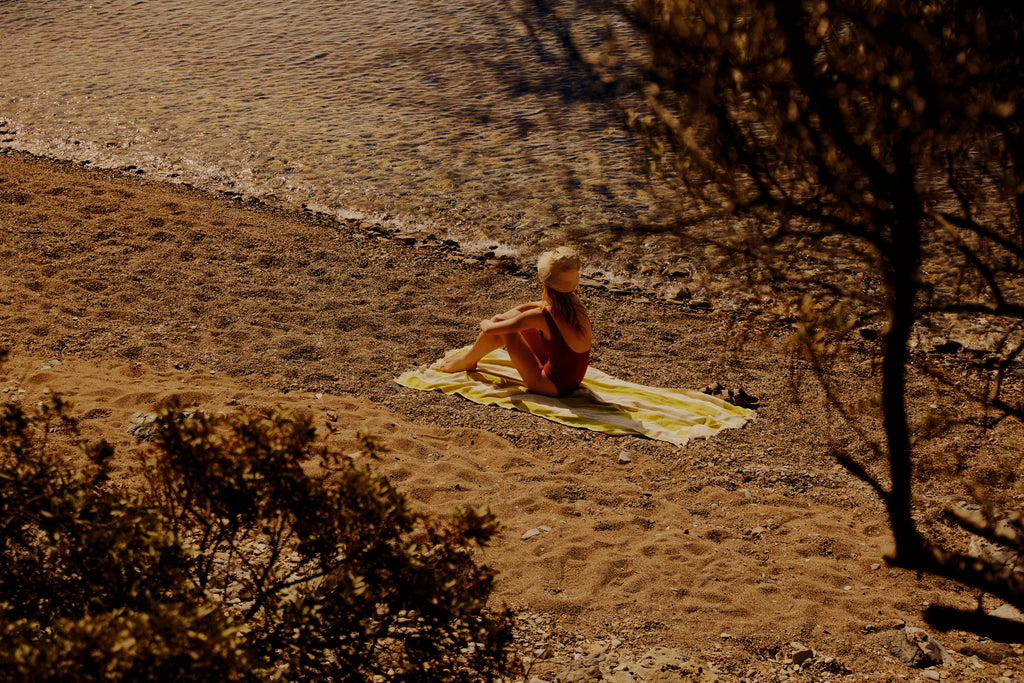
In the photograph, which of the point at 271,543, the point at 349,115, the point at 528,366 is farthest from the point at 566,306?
the point at 349,115

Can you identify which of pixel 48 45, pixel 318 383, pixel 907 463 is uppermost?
pixel 48 45

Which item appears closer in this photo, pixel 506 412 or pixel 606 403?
pixel 506 412

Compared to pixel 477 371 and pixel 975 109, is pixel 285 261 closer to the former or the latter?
pixel 477 371

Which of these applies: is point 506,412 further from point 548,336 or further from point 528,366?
point 548,336

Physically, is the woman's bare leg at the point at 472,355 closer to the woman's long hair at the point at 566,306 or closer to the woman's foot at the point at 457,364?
the woman's foot at the point at 457,364

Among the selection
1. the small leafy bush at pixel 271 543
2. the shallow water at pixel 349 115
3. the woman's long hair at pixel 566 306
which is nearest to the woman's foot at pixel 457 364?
the woman's long hair at pixel 566 306

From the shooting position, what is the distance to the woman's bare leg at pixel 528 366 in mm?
6035

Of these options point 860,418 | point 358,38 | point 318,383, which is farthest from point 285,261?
point 358,38

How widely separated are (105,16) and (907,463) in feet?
61.6

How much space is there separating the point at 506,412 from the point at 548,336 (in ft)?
2.07

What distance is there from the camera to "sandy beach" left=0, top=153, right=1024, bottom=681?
12.6 ft

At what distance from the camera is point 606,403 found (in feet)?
19.7

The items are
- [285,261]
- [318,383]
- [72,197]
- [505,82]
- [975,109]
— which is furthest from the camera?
[505,82]

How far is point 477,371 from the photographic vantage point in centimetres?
639
